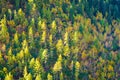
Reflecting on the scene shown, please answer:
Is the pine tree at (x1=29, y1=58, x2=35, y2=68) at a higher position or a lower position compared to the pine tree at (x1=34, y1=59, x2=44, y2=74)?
higher

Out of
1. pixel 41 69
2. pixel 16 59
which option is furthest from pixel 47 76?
pixel 16 59

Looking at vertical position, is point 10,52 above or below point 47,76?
above

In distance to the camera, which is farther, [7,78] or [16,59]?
Answer: [16,59]

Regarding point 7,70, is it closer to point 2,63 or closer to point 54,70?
point 2,63

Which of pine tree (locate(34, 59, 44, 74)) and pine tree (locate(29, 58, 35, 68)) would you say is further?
pine tree (locate(29, 58, 35, 68))

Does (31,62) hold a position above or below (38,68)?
above

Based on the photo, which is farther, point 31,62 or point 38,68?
point 31,62

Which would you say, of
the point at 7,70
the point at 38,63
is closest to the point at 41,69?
the point at 38,63

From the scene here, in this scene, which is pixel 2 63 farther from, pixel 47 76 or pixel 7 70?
pixel 47 76

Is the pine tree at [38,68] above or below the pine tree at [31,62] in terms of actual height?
below
